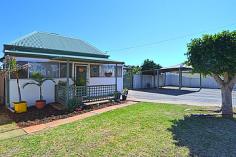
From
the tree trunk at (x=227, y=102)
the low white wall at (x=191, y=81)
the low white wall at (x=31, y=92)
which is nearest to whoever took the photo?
the tree trunk at (x=227, y=102)

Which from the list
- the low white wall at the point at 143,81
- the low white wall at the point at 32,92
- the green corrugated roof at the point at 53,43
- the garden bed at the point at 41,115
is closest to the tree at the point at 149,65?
the low white wall at the point at 143,81

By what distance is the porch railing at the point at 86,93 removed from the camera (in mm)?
12172

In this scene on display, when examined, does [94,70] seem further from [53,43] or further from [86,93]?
[86,93]

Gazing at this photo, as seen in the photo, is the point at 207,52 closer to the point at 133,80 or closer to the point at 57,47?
the point at 57,47

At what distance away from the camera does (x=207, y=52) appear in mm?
9273

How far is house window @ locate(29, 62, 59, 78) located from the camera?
12453 millimetres

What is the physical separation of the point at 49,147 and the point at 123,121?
3.59 metres

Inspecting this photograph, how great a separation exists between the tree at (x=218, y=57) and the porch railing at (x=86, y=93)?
6.12 m

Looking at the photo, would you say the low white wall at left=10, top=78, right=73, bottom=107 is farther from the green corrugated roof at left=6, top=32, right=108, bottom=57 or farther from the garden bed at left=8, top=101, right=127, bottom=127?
the green corrugated roof at left=6, top=32, right=108, bottom=57

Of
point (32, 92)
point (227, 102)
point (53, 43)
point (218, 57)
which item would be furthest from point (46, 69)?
point (227, 102)

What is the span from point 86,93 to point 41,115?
10.9 feet

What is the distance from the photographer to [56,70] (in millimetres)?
13750

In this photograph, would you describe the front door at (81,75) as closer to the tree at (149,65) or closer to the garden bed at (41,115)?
the garden bed at (41,115)

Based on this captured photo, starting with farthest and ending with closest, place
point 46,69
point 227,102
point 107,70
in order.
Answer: point 107,70
point 46,69
point 227,102
